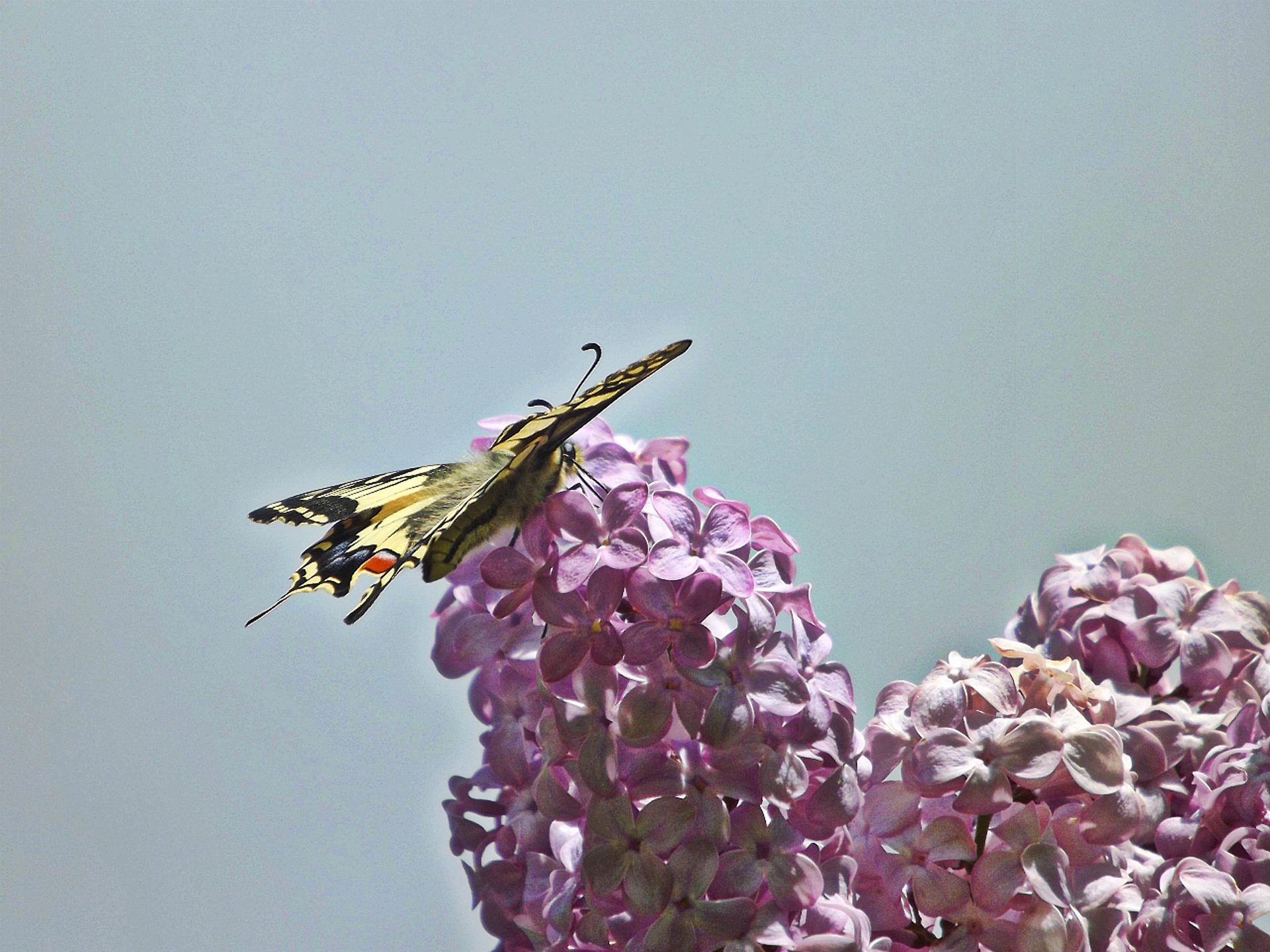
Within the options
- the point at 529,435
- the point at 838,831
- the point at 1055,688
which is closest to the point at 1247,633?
the point at 1055,688

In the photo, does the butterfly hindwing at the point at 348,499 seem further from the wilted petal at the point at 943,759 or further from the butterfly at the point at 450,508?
the wilted petal at the point at 943,759

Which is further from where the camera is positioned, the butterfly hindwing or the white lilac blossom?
the butterfly hindwing

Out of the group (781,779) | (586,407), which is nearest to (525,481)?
(586,407)

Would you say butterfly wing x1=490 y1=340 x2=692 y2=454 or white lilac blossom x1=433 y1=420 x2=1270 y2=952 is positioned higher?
butterfly wing x1=490 y1=340 x2=692 y2=454

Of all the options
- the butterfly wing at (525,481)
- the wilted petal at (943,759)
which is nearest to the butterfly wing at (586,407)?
the butterfly wing at (525,481)

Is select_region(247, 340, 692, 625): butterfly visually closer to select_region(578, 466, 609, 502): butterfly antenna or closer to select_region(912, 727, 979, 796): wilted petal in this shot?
select_region(578, 466, 609, 502): butterfly antenna

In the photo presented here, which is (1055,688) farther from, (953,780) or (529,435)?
(529,435)

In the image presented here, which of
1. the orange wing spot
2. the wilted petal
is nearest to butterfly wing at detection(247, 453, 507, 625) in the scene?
the orange wing spot
